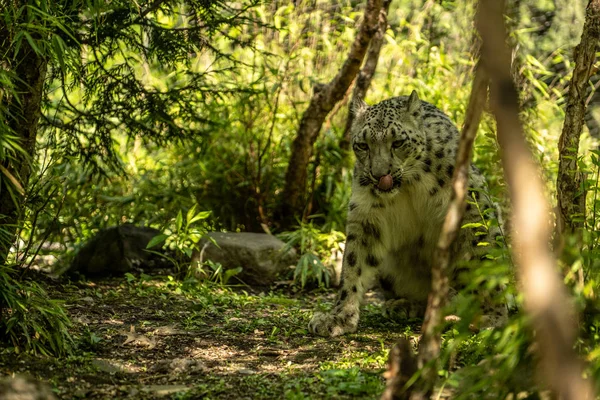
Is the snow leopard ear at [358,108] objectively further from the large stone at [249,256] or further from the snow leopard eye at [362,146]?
the large stone at [249,256]

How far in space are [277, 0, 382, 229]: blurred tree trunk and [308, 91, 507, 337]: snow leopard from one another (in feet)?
5.82

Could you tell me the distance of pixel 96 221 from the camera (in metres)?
8.16

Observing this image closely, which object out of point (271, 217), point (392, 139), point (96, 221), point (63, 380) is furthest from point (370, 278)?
point (96, 221)

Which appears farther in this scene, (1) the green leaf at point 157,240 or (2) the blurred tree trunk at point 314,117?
(2) the blurred tree trunk at point 314,117

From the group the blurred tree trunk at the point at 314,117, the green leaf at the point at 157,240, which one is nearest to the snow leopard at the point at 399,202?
the blurred tree trunk at the point at 314,117

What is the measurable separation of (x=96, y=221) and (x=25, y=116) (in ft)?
11.6

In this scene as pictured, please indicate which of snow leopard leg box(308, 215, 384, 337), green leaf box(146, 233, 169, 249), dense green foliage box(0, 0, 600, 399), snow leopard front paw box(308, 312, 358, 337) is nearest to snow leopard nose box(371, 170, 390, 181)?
snow leopard leg box(308, 215, 384, 337)

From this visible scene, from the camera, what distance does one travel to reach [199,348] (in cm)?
449

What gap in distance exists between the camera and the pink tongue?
5074 millimetres

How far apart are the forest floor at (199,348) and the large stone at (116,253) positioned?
0.28m

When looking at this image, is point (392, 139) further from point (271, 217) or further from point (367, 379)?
point (271, 217)

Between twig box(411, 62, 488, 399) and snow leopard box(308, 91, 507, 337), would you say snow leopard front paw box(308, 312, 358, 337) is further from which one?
twig box(411, 62, 488, 399)

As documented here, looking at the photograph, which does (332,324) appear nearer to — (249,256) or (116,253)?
(249,256)

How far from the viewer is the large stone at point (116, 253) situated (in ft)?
22.8
